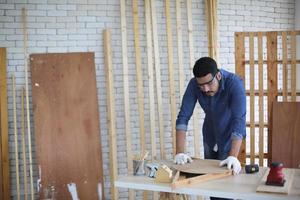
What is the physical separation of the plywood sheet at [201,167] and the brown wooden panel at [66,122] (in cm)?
173

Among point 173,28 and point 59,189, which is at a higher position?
point 173,28

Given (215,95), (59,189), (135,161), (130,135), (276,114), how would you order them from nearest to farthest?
(135,161) → (215,95) → (276,114) → (59,189) → (130,135)

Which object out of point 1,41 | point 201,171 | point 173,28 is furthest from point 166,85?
point 201,171

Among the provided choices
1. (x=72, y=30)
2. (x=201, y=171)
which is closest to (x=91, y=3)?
(x=72, y=30)

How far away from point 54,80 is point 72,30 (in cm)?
59

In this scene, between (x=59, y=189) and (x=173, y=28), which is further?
(x=173, y=28)

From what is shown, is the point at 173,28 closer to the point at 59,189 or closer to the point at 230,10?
the point at 230,10

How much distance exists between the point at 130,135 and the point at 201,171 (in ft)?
6.53

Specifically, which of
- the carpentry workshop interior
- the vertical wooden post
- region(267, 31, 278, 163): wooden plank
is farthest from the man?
the vertical wooden post

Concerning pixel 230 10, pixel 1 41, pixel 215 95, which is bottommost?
pixel 215 95

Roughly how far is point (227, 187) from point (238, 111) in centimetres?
75

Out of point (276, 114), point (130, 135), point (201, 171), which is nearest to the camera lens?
point (201, 171)

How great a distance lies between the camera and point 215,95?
9.14ft

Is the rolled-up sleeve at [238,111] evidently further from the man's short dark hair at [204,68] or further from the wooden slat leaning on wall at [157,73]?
the wooden slat leaning on wall at [157,73]
